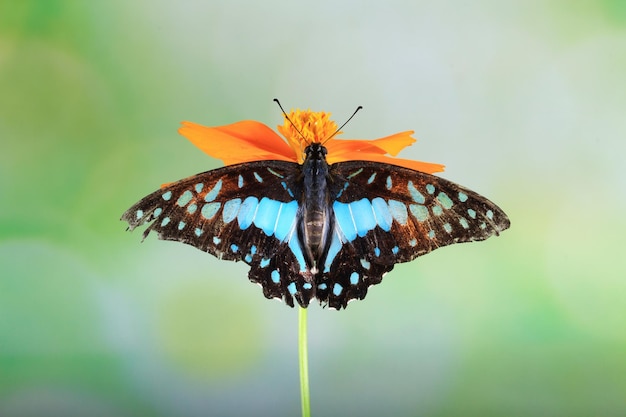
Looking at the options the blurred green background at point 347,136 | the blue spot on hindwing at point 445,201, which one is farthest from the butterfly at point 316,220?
the blurred green background at point 347,136

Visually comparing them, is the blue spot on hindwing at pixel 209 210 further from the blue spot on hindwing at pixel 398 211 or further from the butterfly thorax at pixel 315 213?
the blue spot on hindwing at pixel 398 211

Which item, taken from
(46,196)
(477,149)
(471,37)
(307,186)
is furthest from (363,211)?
(46,196)

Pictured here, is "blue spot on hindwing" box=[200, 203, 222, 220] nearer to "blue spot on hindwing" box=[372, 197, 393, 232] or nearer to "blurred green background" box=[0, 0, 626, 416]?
"blue spot on hindwing" box=[372, 197, 393, 232]

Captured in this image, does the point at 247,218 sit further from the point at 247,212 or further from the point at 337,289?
the point at 337,289

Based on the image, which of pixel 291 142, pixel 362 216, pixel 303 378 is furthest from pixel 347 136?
pixel 303 378

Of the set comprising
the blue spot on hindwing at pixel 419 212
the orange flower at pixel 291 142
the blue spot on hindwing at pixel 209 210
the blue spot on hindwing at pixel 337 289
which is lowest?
the blue spot on hindwing at pixel 337 289

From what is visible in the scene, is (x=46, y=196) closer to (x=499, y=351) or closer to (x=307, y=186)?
(x=307, y=186)

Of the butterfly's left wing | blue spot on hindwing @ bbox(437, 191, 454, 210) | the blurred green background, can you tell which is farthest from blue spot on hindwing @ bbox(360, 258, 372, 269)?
the blurred green background
